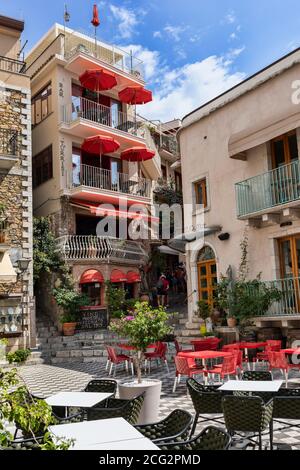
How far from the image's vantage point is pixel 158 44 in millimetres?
9250

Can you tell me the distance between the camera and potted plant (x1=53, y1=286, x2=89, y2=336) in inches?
825

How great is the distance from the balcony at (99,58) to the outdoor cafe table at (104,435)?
2279 centimetres

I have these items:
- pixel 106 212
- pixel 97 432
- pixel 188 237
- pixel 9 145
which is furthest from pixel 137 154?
pixel 97 432

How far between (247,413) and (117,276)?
723 inches

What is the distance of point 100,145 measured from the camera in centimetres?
2480

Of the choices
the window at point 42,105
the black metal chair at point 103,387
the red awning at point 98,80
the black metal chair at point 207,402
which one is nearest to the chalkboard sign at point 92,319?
the window at point 42,105

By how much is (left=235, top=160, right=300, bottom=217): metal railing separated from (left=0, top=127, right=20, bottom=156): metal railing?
Result: 991 centimetres

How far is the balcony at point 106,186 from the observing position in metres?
24.4

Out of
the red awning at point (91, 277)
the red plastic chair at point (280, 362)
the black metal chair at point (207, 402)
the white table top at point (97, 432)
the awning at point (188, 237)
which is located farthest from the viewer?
the red awning at point (91, 277)

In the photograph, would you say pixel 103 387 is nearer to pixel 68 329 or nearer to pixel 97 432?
pixel 97 432

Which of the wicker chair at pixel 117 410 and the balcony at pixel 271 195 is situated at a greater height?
the balcony at pixel 271 195

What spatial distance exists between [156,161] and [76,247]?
1031cm

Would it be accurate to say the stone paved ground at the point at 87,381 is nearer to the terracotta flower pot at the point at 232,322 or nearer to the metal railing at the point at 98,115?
the terracotta flower pot at the point at 232,322
